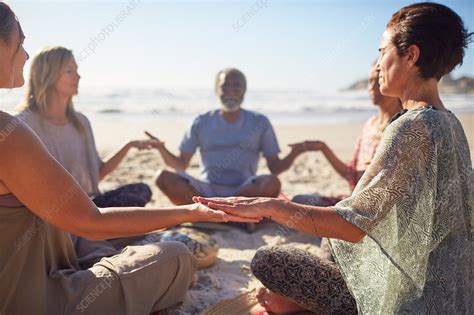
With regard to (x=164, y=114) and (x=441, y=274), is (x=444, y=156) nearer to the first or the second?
(x=441, y=274)

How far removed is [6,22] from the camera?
2.26m

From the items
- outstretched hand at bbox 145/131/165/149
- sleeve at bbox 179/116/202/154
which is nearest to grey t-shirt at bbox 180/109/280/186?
sleeve at bbox 179/116/202/154

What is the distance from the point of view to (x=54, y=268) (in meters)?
2.55

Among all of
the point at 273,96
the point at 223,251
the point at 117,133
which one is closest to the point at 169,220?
the point at 223,251

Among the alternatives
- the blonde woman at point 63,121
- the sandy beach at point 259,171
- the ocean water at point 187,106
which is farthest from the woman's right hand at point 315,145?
the ocean water at point 187,106

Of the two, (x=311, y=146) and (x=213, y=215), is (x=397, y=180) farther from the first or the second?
(x=311, y=146)

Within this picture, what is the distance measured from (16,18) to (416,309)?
2.25 metres

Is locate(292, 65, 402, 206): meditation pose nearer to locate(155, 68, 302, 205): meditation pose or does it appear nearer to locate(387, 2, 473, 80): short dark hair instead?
locate(155, 68, 302, 205): meditation pose

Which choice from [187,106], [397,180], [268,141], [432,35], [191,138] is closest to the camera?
[397,180]

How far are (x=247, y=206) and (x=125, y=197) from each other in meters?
2.53

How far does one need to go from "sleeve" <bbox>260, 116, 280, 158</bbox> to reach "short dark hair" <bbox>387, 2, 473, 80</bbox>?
3.45 metres

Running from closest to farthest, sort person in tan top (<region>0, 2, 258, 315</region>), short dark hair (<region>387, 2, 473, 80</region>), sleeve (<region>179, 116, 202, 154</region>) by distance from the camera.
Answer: person in tan top (<region>0, 2, 258, 315</region>) → short dark hair (<region>387, 2, 473, 80</region>) → sleeve (<region>179, 116, 202, 154</region>)

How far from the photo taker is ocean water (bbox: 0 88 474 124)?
57.3 ft

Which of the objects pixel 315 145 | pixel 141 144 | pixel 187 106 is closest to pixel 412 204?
pixel 315 145
